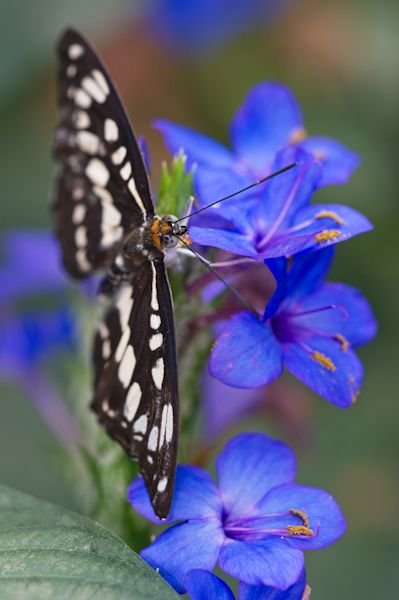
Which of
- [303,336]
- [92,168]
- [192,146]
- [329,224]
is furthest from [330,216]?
[92,168]

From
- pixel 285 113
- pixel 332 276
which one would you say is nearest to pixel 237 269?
pixel 285 113

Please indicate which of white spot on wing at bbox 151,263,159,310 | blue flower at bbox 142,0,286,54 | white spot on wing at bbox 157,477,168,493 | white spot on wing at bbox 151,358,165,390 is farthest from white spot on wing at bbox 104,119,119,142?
blue flower at bbox 142,0,286,54

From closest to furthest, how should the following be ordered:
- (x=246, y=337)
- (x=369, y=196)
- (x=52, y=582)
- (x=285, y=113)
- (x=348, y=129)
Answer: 1. (x=52, y=582)
2. (x=246, y=337)
3. (x=285, y=113)
4. (x=369, y=196)
5. (x=348, y=129)

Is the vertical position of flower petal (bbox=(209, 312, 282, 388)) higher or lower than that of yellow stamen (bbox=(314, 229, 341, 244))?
lower

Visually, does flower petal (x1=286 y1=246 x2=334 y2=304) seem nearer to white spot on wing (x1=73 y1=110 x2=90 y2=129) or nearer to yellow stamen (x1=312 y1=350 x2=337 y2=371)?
yellow stamen (x1=312 y1=350 x2=337 y2=371)

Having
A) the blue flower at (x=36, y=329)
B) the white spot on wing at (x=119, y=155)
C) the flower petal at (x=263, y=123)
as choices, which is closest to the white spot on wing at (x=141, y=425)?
the white spot on wing at (x=119, y=155)

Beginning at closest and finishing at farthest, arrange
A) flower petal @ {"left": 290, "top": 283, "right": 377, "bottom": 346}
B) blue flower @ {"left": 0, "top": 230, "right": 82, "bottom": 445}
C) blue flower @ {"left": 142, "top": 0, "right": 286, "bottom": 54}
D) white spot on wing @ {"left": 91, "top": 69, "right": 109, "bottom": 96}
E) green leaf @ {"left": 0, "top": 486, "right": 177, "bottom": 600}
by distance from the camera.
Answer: green leaf @ {"left": 0, "top": 486, "right": 177, "bottom": 600}
flower petal @ {"left": 290, "top": 283, "right": 377, "bottom": 346}
white spot on wing @ {"left": 91, "top": 69, "right": 109, "bottom": 96}
blue flower @ {"left": 0, "top": 230, "right": 82, "bottom": 445}
blue flower @ {"left": 142, "top": 0, "right": 286, "bottom": 54}

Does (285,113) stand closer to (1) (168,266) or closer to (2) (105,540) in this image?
(1) (168,266)
